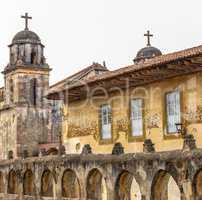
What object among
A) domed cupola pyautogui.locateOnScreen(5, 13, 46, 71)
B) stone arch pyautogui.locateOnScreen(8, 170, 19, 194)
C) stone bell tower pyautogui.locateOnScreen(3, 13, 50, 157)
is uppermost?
domed cupola pyautogui.locateOnScreen(5, 13, 46, 71)

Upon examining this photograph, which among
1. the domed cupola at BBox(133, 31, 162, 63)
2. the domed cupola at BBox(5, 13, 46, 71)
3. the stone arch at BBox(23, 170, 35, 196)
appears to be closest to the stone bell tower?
the domed cupola at BBox(5, 13, 46, 71)

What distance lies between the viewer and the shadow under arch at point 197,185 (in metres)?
13.9

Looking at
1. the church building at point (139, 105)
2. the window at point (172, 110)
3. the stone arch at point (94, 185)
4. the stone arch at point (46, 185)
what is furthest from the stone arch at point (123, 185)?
the stone arch at point (46, 185)

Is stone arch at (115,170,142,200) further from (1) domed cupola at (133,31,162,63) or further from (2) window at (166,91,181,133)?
(1) domed cupola at (133,31,162,63)

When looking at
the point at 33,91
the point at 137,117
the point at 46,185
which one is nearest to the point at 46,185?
the point at 46,185

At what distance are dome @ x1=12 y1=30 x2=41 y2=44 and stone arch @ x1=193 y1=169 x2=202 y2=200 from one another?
1291 inches

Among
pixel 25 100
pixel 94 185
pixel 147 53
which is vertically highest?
pixel 147 53

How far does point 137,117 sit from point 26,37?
26358 mm

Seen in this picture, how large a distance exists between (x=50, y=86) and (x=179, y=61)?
29.5 metres

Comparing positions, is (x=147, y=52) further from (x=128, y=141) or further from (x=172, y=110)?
(x=172, y=110)

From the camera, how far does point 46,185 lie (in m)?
21.2

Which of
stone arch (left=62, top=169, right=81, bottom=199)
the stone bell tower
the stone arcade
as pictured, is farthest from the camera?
the stone bell tower

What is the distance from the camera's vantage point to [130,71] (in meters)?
18.7

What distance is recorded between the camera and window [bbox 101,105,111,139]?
862 inches
